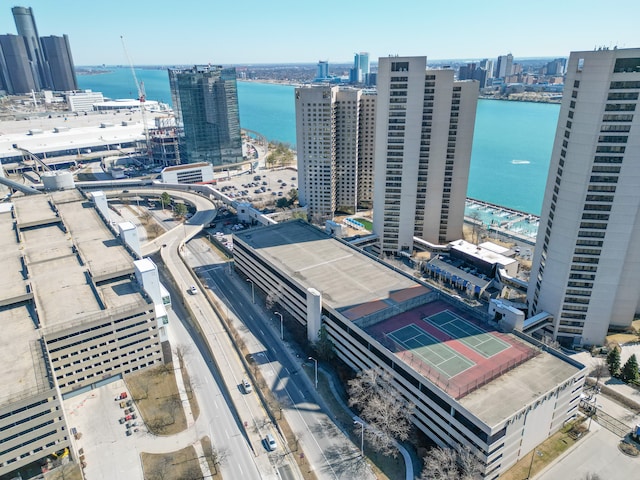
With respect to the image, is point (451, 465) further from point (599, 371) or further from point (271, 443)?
point (599, 371)

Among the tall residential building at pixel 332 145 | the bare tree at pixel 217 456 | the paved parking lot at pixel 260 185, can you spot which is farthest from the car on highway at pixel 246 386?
the paved parking lot at pixel 260 185

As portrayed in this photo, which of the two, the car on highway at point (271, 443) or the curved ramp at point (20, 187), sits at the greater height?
the curved ramp at point (20, 187)

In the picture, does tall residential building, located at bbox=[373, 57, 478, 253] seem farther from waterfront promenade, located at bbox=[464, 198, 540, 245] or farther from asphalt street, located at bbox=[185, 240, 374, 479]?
asphalt street, located at bbox=[185, 240, 374, 479]

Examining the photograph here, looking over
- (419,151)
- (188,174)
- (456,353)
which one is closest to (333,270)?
(456,353)

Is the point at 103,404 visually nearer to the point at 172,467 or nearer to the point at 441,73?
the point at 172,467

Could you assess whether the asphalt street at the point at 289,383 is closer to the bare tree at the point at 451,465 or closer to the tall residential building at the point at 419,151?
the bare tree at the point at 451,465

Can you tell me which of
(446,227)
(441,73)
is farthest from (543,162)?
(441,73)

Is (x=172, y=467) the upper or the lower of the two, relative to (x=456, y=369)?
lower
